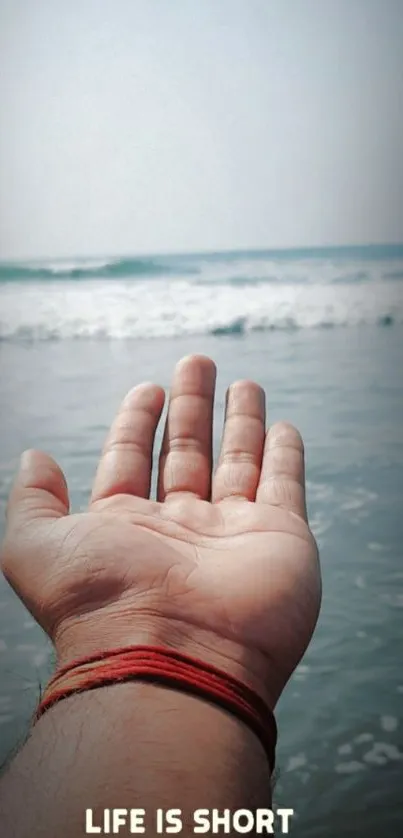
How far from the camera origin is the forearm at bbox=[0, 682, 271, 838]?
57cm

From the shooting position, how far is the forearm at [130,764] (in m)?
0.57

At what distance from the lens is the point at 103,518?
773 millimetres

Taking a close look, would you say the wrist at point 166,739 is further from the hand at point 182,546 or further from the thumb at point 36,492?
the thumb at point 36,492

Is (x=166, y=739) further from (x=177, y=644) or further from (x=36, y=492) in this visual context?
(x=36, y=492)

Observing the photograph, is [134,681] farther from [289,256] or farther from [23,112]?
[289,256]

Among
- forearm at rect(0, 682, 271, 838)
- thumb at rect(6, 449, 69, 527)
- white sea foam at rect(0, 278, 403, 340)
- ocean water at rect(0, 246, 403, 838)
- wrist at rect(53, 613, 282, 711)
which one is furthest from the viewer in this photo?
white sea foam at rect(0, 278, 403, 340)

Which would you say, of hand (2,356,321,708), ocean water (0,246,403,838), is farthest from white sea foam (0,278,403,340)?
hand (2,356,321,708)

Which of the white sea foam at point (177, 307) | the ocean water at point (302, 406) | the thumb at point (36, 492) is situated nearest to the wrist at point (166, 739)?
the thumb at point (36, 492)

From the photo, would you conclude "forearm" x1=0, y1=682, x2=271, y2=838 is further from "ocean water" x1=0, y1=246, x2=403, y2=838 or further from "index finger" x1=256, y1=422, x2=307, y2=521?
"ocean water" x1=0, y1=246, x2=403, y2=838

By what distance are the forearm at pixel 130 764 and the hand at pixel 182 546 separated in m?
0.06

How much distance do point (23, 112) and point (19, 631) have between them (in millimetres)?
979

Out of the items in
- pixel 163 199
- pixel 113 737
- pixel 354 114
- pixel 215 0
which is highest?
pixel 215 0

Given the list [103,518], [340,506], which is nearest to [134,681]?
[103,518]

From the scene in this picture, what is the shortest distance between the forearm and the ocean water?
43 centimetres
